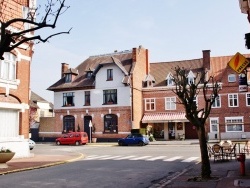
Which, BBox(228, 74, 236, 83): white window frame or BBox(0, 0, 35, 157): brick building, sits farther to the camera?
BBox(228, 74, 236, 83): white window frame

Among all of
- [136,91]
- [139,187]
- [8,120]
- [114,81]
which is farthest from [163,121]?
[139,187]

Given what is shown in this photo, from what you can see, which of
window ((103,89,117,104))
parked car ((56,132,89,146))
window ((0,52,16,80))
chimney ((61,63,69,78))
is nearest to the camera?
window ((0,52,16,80))

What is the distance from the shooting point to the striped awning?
4344 cm

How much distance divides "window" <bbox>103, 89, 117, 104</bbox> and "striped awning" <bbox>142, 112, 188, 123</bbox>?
490 centimetres

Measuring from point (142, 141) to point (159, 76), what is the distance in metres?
14.6

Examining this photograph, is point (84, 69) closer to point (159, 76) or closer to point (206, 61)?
point (159, 76)

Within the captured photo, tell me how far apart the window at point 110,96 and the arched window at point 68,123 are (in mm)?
5634

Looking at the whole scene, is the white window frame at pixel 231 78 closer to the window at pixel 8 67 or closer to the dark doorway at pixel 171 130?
the dark doorway at pixel 171 130

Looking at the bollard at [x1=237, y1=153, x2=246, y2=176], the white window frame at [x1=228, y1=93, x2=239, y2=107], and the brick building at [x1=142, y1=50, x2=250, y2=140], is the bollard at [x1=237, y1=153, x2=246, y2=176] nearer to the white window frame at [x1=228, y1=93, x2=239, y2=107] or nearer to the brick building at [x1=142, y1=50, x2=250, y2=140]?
the brick building at [x1=142, y1=50, x2=250, y2=140]

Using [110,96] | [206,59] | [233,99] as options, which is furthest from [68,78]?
[233,99]

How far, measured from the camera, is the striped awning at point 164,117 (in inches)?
1710

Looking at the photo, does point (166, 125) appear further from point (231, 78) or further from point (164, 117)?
point (231, 78)

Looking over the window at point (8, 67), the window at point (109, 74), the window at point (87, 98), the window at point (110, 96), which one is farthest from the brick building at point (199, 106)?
the window at point (8, 67)

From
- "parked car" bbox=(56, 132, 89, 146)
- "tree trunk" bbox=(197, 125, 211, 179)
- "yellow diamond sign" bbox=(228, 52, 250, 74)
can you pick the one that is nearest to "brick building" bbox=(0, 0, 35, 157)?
"tree trunk" bbox=(197, 125, 211, 179)
